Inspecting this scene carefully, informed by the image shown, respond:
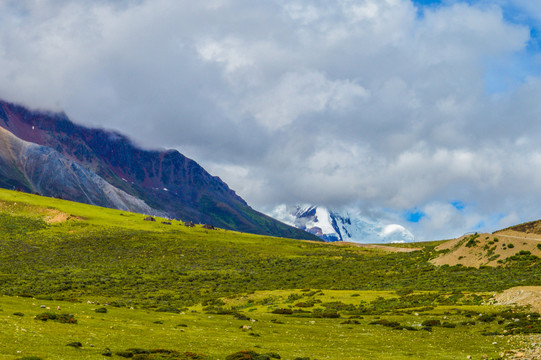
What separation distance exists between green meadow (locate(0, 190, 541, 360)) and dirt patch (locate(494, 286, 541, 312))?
60.4 inches

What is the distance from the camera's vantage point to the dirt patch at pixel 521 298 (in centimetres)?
4329

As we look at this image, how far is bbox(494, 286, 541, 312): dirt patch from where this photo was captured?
4329cm

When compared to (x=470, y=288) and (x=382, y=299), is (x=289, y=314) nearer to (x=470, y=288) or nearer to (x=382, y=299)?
(x=382, y=299)

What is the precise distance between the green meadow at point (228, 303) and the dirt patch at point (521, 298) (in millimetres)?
1535

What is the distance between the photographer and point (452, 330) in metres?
38.0

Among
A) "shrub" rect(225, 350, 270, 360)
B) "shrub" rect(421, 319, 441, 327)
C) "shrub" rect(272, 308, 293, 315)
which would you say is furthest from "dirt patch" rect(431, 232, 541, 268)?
"shrub" rect(225, 350, 270, 360)

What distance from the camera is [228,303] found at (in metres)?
62.6

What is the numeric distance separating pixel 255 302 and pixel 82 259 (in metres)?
60.0

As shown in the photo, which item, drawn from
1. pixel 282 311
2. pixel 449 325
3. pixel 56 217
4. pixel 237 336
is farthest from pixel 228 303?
pixel 56 217

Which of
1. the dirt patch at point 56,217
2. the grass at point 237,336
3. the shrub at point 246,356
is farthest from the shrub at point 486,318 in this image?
the dirt patch at point 56,217

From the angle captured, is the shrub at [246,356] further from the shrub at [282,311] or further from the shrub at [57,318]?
the shrub at [282,311]

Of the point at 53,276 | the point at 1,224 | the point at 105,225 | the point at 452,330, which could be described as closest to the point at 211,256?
the point at 53,276

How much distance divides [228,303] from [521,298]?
36141 millimetres

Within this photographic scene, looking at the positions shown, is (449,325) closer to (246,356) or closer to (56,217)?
(246,356)
